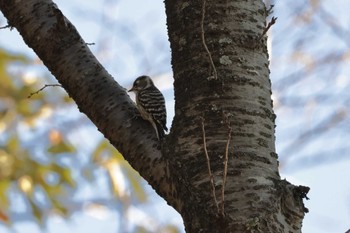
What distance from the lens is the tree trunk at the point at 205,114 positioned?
7.48 ft

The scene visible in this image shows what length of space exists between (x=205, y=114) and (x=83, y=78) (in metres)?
0.64

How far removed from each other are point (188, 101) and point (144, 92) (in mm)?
3621

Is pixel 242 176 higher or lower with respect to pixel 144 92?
lower

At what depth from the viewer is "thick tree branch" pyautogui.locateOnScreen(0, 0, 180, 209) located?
2732 millimetres

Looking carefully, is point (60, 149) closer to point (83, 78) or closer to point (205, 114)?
point (83, 78)

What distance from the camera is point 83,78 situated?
2912 mm

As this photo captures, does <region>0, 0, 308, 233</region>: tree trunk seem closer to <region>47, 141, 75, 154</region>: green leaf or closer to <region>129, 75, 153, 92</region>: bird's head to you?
<region>129, 75, 153, 92</region>: bird's head

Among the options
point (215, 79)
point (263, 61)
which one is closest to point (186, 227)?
point (215, 79)

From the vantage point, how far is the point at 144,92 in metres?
6.12

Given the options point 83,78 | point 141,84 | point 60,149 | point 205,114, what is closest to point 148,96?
point 141,84

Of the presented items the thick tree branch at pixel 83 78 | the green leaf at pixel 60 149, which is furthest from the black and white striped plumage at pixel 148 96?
the thick tree branch at pixel 83 78

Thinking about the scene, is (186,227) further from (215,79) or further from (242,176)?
(215,79)

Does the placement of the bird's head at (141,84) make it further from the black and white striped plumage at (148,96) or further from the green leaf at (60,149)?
the green leaf at (60,149)

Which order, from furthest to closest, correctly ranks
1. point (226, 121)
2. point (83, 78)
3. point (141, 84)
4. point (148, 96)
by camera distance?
1. point (141, 84)
2. point (148, 96)
3. point (83, 78)
4. point (226, 121)
